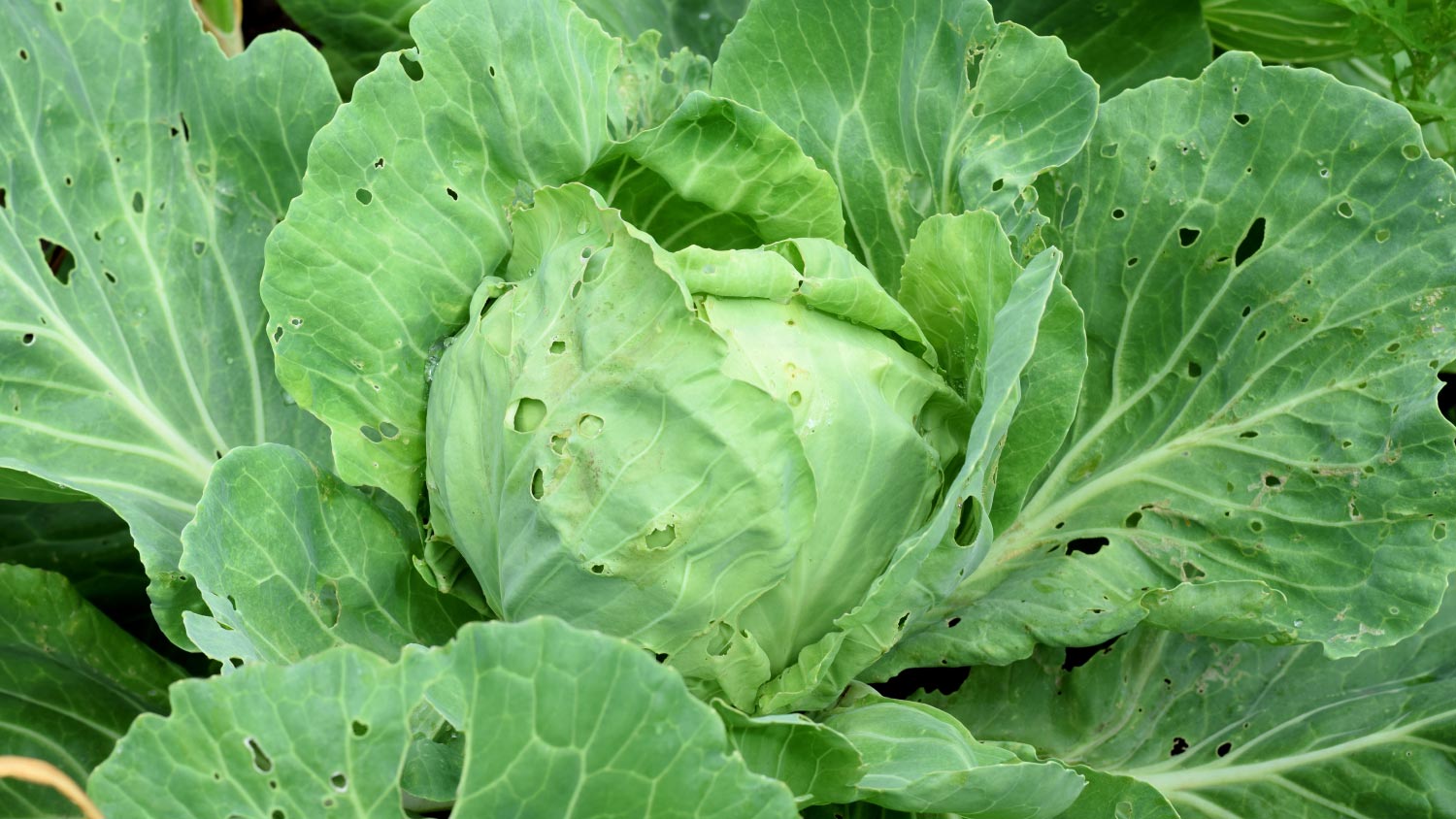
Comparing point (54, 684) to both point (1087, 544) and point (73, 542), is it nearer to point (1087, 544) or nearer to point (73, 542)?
point (73, 542)

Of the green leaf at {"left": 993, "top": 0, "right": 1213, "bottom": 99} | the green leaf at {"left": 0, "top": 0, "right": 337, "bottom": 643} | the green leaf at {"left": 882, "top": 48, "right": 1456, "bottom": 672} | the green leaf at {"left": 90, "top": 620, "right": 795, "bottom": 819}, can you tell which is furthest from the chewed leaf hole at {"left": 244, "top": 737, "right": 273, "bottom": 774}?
the green leaf at {"left": 993, "top": 0, "right": 1213, "bottom": 99}

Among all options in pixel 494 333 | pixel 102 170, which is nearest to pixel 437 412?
pixel 494 333

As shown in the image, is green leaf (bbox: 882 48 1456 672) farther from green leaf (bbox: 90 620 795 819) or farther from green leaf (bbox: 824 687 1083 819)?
green leaf (bbox: 90 620 795 819)

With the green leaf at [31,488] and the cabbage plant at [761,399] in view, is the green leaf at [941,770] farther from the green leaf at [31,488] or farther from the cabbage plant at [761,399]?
the green leaf at [31,488]

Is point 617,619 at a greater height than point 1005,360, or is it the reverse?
point 1005,360

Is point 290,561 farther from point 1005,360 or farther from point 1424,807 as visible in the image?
point 1424,807

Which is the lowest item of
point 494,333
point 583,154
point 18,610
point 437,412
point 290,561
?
point 18,610

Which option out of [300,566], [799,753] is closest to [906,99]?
[799,753]
